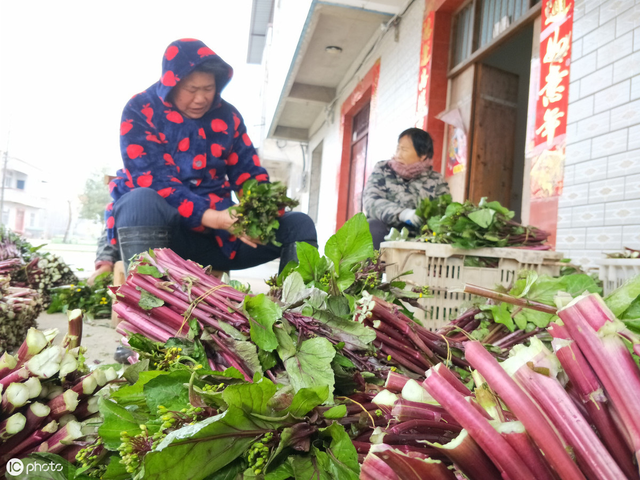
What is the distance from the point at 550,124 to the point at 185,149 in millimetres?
2755

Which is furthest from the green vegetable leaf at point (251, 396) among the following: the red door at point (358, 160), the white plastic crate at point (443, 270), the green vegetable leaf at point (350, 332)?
the red door at point (358, 160)

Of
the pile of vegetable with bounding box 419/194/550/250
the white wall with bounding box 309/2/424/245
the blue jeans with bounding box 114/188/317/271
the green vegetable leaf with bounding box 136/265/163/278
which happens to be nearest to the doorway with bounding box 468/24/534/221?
the white wall with bounding box 309/2/424/245

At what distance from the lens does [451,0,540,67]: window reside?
4.17 meters

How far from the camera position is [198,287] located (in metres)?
1.25

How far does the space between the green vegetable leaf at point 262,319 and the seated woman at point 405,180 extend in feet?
8.64

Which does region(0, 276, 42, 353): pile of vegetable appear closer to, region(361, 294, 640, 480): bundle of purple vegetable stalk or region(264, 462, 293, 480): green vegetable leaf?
region(264, 462, 293, 480): green vegetable leaf

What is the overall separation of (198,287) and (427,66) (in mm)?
5001

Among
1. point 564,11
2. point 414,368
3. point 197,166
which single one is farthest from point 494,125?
point 414,368

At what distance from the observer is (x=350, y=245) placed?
1.39 metres

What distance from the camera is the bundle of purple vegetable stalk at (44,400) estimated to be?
0.92 m

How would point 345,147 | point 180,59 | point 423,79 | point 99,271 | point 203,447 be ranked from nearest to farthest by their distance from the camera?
1. point 203,447
2. point 180,59
3. point 99,271
4. point 423,79
5. point 345,147


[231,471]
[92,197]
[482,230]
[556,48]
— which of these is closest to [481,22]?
[556,48]

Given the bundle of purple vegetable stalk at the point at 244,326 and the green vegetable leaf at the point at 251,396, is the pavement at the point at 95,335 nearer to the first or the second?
the bundle of purple vegetable stalk at the point at 244,326

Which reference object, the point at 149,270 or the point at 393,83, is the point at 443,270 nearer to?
the point at 149,270
